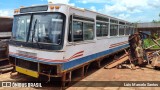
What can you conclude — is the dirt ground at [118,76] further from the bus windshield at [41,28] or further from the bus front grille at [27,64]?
the bus windshield at [41,28]

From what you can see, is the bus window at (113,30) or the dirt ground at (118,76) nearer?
the dirt ground at (118,76)

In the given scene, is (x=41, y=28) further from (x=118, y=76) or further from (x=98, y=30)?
(x=118, y=76)

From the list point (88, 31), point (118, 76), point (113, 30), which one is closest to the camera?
point (88, 31)

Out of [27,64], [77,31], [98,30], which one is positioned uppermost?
[98,30]

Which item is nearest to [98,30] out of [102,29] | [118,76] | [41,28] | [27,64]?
[102,29]

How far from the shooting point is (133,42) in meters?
11.1

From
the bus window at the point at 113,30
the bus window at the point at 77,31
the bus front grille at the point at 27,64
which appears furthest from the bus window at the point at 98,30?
the bus front grille at the point at 27,64

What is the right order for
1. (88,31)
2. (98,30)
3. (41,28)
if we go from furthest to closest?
(98,30) → (88,31) → (41,28)

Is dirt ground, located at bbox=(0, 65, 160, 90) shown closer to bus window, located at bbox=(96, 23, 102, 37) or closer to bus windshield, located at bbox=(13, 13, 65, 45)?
bus windshield, located at bbox=(13, 13, 65, 45)

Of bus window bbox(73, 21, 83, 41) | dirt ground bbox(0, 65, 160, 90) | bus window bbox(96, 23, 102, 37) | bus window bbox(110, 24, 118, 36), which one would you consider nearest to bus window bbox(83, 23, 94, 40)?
bus window bbox(73, 21, 83, 41)

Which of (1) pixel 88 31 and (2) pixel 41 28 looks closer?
(2) pixel 41 28

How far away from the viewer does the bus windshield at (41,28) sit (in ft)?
20.4

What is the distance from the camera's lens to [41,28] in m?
6.51

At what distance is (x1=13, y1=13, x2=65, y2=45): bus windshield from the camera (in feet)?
20.4
